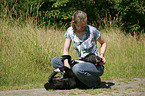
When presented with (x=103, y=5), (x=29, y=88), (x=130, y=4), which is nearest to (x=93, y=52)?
(x=29, y=88)

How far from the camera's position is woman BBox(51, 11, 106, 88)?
11.6 feet

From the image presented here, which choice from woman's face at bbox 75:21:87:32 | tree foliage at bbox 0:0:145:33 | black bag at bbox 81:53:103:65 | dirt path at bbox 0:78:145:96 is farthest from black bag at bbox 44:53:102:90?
tree foliage at bbox 0:0:145:33

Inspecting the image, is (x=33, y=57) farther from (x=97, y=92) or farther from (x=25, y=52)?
(x=97, y=92)

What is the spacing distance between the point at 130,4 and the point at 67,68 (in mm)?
7038

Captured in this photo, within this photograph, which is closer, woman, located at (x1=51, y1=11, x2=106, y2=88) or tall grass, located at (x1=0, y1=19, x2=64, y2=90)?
woman, located at (x1=51, y1=11, x2=106, y2=88)

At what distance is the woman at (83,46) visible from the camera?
353cm

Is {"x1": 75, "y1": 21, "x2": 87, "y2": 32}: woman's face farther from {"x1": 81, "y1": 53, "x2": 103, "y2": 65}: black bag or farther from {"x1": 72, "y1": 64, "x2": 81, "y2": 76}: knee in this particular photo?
{"x1": 72, "y1": 64, "x2": 81, "y2": 76}: knee

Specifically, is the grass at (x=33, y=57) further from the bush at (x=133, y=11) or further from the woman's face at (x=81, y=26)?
the bush at (x=133, y=11)

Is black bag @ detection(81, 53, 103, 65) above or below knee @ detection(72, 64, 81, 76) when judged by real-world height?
above

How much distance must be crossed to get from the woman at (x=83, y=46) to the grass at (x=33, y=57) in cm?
99

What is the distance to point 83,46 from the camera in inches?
146

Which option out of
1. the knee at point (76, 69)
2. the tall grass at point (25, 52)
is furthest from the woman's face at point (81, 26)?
the tall grass at point (25, 52)

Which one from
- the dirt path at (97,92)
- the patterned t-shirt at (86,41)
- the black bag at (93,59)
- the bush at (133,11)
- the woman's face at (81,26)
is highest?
the bush at (133,11)

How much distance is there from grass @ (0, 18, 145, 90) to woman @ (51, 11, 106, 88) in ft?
3.24
